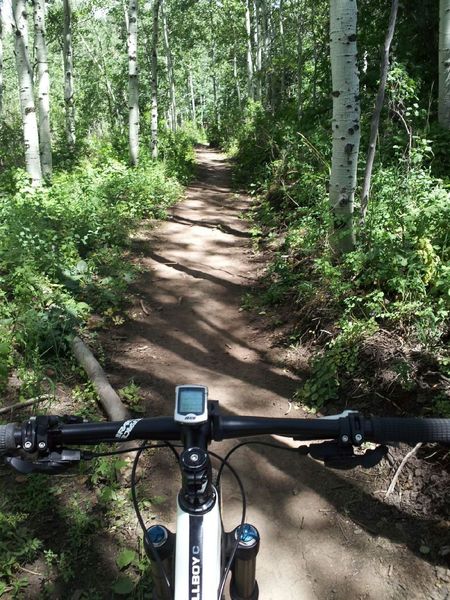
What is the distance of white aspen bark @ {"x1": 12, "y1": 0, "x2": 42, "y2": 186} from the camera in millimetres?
9914

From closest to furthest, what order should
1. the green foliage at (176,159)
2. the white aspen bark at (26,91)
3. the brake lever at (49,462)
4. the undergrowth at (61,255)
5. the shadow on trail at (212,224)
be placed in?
the brake lever at (49,462) < the undergrowth at (61,255) < the white aspen bark at (26,91) < the shadow on trail at (212,224) < the green foliage at (176,159)

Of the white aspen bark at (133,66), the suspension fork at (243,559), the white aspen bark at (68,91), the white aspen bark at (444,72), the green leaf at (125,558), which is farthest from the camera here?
the white aspen bark at (68,91)

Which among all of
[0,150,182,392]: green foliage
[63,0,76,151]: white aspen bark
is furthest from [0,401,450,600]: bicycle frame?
[63,0,76,151]: white aspen bark


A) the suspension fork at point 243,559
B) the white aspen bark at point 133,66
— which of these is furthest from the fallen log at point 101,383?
the white aspen bark at point 133,66

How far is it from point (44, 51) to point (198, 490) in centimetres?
1478

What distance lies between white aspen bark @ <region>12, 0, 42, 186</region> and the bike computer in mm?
10060

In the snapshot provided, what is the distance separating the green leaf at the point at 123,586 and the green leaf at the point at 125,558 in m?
0.10

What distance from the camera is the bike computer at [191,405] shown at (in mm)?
1513

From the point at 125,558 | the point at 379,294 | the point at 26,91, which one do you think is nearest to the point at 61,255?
the point at 379,294

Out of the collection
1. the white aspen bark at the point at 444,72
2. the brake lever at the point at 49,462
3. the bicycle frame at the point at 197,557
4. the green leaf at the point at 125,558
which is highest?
the white aspen bark at the point at 444,72

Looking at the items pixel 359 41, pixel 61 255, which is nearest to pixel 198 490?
pixel 61 255

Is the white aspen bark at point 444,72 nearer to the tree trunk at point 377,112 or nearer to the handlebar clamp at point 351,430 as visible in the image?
the tree trunk at point 377,112

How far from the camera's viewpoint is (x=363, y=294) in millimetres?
5367

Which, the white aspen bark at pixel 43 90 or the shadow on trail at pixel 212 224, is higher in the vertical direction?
the white aspen bark at pixel 43 90
